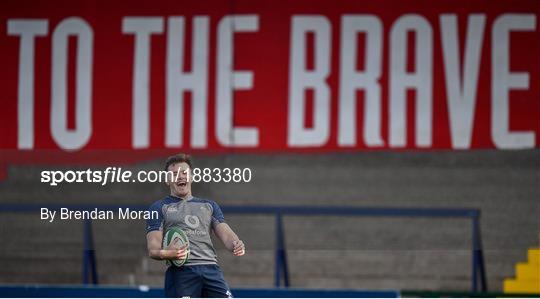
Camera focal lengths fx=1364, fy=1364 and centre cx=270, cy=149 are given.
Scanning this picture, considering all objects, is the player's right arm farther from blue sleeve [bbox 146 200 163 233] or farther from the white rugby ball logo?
the white rugby ball logo

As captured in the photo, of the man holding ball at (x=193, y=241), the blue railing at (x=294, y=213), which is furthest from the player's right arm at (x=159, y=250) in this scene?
the blue railing at (x=294, y=213)

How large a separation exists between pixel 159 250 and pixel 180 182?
45 cm

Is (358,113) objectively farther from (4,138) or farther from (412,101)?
(4,138)

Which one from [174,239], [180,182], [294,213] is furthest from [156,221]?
[294,213]

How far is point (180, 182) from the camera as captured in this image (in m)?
8.01

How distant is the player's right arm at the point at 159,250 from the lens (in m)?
7.76

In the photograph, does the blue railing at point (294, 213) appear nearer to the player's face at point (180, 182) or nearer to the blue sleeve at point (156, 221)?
the player's face at point (180, 182)

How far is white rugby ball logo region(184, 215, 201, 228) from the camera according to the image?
7910 millimetres

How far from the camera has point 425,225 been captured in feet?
38.2

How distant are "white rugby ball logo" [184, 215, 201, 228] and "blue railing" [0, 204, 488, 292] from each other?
Result: 2.94 meters

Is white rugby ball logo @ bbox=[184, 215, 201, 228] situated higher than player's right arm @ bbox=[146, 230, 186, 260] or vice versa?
white rugby ball logo @ bbox=[184, 215, 201, 228]

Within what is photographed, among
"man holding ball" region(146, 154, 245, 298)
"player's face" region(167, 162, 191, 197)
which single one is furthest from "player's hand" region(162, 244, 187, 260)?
"player's face" region(167, 162, 191, 197)

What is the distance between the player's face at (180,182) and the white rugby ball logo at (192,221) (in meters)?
0.15

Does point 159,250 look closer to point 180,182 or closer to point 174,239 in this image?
point 174,239
